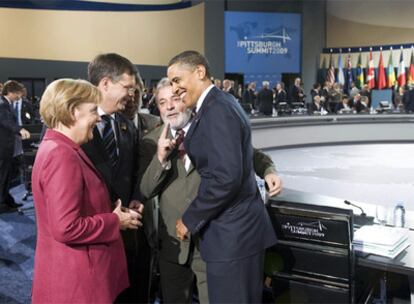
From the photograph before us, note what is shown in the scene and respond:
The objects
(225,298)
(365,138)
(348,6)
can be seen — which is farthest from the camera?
(348,6)

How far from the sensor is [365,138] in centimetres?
1122

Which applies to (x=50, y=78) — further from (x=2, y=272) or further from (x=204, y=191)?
(x=204, y=191)

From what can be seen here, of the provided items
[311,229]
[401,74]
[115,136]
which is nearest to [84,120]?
[115,136]

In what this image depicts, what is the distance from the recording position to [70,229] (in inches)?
54.7

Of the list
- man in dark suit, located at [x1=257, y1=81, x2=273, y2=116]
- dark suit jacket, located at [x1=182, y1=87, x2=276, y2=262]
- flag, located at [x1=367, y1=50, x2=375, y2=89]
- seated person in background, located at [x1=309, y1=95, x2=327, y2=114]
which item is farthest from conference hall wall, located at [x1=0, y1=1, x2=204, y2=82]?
dark suit jacket, located at [x1=182, y1=87, x2=276, y2=262]

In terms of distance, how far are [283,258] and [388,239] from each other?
46cm

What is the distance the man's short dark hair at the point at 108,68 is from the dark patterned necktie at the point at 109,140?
16cm

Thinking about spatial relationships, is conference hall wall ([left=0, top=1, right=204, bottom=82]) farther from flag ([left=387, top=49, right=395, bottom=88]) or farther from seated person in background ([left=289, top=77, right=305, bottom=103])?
flag ([left=387, top=49, right=395, bottom=88])

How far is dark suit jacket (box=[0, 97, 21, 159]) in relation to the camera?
548cm

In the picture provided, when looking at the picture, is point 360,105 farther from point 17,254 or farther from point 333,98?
point 17,254

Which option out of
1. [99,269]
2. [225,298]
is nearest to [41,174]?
[99,269]

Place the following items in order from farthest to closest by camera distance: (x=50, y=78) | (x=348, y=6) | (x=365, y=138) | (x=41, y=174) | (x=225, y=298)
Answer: (x=348, y=6) < (x=50, y=78) < (x=365, y=138) < (x=225, y=298) < (x=41, y=174)

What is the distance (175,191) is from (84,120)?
1.88ft

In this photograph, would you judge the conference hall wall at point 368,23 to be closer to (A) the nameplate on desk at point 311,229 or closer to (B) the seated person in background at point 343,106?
(B) the seated person in background at point 343,106
